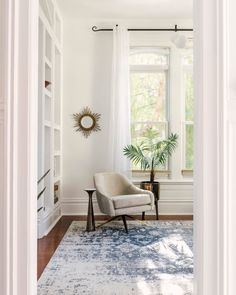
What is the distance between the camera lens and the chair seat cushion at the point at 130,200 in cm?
438

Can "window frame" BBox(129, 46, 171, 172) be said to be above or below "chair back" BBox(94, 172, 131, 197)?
above

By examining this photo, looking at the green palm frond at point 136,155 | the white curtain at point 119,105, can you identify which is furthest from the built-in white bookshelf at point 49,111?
the green palm frond at point 136,155

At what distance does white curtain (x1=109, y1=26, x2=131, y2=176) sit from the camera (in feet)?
17.8

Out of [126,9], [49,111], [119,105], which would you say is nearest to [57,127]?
[49,111]

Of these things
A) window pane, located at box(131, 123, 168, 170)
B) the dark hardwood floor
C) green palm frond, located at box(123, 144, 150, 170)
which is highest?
window pane, located at box(131, 123, 168, 170)

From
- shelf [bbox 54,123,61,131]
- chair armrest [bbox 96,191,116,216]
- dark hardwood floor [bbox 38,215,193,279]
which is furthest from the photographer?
shelf [bbox 54,123,61,131]

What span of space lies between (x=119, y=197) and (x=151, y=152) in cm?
146

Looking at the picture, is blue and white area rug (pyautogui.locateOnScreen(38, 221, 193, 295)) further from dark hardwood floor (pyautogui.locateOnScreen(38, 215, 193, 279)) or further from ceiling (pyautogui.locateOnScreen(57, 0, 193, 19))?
ceiling (pyautogui.locateOnScreen(57, 0, 193, 19))

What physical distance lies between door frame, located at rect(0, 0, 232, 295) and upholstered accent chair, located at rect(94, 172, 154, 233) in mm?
2837

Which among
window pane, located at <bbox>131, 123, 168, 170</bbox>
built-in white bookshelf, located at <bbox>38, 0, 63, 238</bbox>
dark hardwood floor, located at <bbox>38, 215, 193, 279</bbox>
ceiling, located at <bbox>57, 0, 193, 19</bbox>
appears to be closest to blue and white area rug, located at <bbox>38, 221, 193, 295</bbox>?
dark hardwood floor, located at <bbox>38, 215, 193, 279</bbox>

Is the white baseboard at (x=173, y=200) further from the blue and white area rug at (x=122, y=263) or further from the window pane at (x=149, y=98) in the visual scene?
the window pane at (x=149, y=98)
